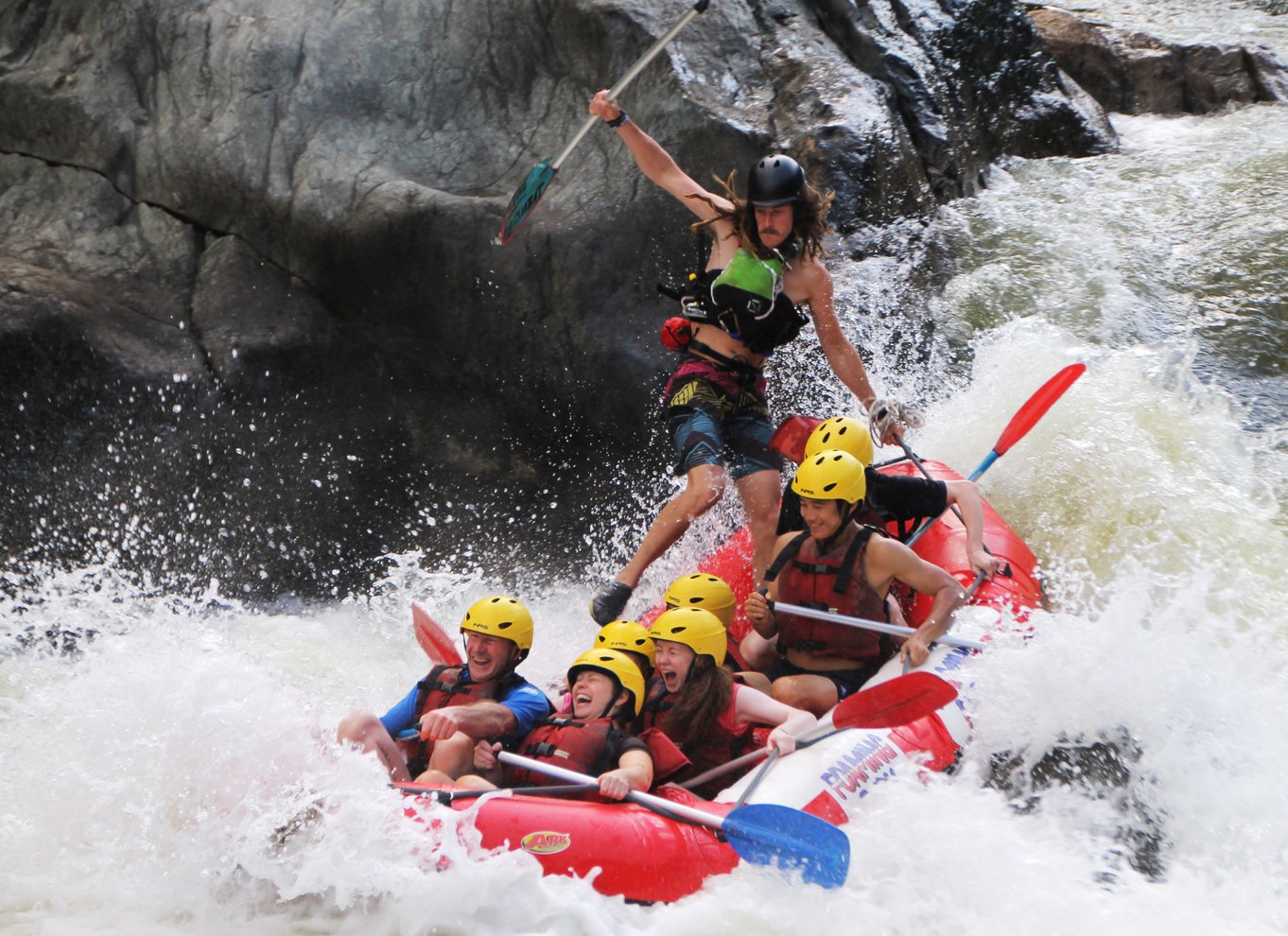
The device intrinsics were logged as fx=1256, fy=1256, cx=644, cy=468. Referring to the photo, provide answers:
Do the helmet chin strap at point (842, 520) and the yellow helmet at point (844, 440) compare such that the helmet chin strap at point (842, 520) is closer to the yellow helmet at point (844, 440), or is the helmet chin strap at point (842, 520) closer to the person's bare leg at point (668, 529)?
the yellow helmet at point (844, 440)

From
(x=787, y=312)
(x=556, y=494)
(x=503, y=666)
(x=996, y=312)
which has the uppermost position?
(x=787, y=312)

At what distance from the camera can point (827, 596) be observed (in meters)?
4.01

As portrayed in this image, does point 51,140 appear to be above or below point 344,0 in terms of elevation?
below

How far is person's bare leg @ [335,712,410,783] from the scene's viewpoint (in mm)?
3504

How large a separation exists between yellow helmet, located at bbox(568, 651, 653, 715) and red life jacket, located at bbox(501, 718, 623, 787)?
0.11 metres

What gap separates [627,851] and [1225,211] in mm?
5613

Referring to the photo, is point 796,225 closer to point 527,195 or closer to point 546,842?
point 527,195

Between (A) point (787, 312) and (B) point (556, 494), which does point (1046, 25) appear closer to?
(B) point (556, 494)

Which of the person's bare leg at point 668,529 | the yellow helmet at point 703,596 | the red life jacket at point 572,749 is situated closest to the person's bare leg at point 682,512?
the person's bare leg at point 668,529

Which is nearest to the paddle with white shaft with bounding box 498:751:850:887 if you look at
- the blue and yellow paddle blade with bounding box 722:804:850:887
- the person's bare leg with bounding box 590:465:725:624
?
the blue and yellow paddle blade with bounding box 722:804:850:887

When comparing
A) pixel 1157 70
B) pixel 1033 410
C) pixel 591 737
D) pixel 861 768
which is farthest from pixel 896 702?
pixel 1157 70

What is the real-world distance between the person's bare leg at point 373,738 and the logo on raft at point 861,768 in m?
1.20

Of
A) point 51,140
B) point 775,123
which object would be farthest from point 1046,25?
point 51,140

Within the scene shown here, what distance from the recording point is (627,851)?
122 inches
